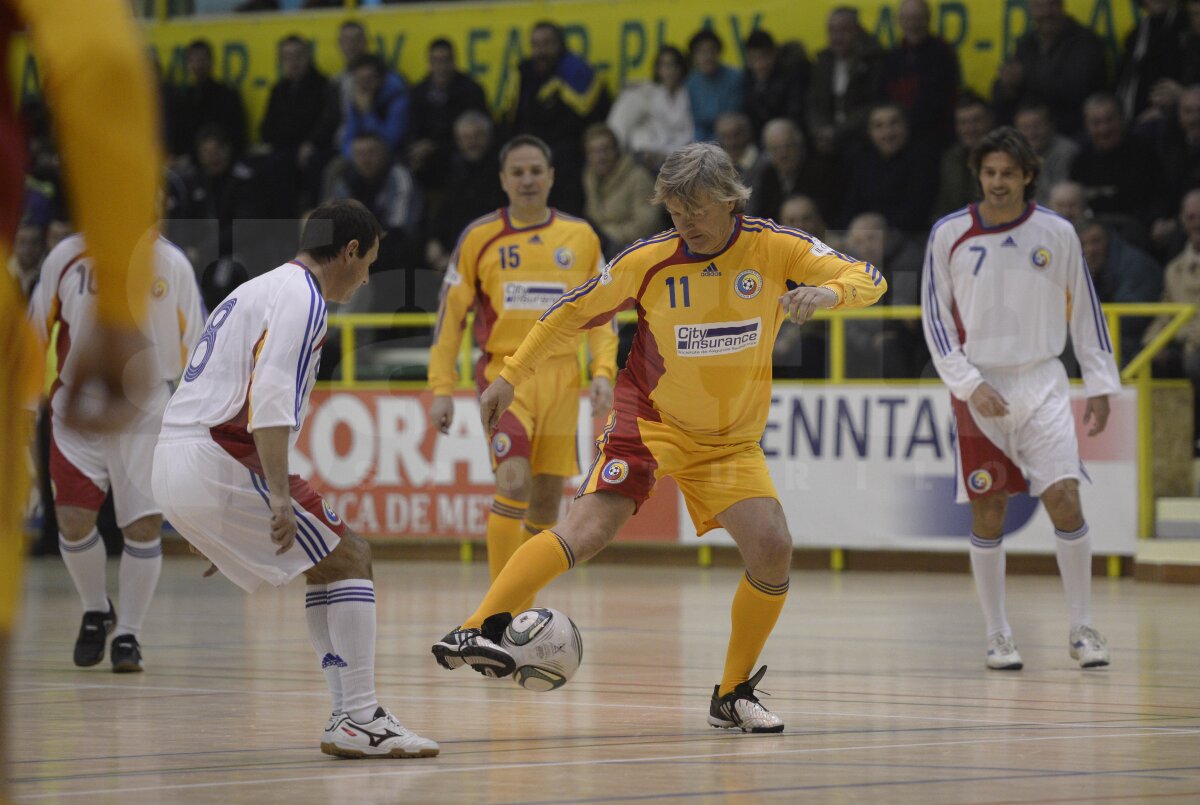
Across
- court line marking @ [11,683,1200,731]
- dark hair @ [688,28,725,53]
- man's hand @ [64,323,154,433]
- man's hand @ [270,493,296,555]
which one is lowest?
court line marking @ [11,683,1200,731]

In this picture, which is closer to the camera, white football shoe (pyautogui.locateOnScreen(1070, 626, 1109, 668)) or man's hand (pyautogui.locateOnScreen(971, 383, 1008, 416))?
white football shoe (pyautogui.locateOnScreen(1070, 626, 1109, 668))

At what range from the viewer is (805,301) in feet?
21.3

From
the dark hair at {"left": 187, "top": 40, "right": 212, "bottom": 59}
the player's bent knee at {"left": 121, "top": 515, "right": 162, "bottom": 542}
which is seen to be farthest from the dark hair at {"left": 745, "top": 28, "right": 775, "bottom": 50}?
the player's bent knee at {"left": 121, "top": 515, "right": 162, "bottom": 542}

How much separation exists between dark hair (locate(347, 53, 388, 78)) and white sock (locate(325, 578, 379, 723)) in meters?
12.8

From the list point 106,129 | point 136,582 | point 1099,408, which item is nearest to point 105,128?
point 106,129

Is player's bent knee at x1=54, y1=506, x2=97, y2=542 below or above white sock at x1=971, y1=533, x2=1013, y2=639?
above

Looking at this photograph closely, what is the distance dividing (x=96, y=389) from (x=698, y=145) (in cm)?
446

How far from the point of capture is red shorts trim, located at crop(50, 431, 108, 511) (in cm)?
916

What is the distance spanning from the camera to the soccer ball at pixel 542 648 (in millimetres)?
6461

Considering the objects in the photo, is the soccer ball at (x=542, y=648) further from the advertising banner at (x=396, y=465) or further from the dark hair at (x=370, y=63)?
the dark hair at (x=370, y=63)

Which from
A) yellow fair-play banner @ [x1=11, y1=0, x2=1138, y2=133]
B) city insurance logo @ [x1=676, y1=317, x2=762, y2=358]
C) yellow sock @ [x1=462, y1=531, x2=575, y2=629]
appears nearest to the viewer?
yellow sock @ [x1=462, y1=531, x2=575, y2=629]

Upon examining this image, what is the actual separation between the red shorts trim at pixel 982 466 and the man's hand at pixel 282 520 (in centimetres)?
431

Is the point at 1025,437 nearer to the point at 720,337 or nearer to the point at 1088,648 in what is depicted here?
the point at 1088,648

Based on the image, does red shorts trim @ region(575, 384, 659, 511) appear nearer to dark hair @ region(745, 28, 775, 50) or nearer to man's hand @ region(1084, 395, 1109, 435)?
man's hand @ region(1084, 395, 1109, 435)
